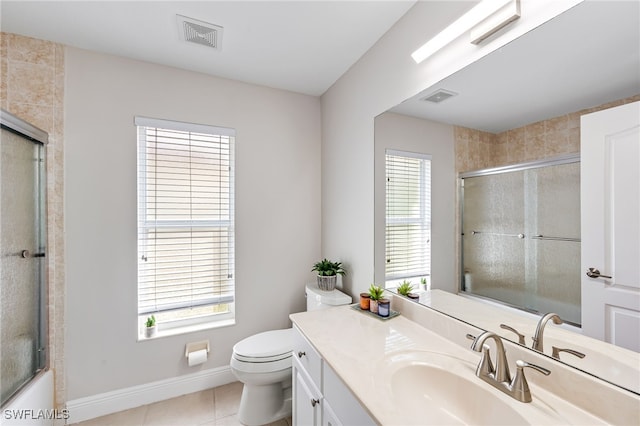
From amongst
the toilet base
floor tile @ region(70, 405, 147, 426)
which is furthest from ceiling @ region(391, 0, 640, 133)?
floor tile @ region(70, 405, 147, 426)

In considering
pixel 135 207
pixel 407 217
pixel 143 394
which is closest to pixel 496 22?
pixel 407 217

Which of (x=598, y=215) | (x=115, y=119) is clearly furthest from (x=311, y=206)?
(x=598, y=215)

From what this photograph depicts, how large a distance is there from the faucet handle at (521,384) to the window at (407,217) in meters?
0.61

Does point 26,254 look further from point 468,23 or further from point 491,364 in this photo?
point 468,23

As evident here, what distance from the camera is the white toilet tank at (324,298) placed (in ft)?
6.36

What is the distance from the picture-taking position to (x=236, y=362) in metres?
1.67

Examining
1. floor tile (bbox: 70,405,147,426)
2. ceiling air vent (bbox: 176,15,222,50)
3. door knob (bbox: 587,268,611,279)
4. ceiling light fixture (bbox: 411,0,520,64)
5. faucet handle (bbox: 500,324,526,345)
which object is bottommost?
floor tile (bbox: 70,405,147,426)

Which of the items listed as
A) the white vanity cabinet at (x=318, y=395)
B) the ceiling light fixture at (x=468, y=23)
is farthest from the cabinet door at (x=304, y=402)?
the ceiling light fixture at (x=468, y=23)

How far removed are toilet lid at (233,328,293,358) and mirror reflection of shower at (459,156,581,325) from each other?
1165mm

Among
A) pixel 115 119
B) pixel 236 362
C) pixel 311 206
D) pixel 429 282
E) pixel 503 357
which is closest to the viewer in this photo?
pixel 503 357

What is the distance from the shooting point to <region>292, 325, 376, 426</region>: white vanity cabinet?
0.90 m

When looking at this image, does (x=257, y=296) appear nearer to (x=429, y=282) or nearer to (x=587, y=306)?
(x=429, y=282)

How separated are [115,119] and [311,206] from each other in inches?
61.4

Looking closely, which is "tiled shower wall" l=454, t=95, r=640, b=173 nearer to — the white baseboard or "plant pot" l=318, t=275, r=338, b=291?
"plant pot" l=318, t=275, r=338, b=291
